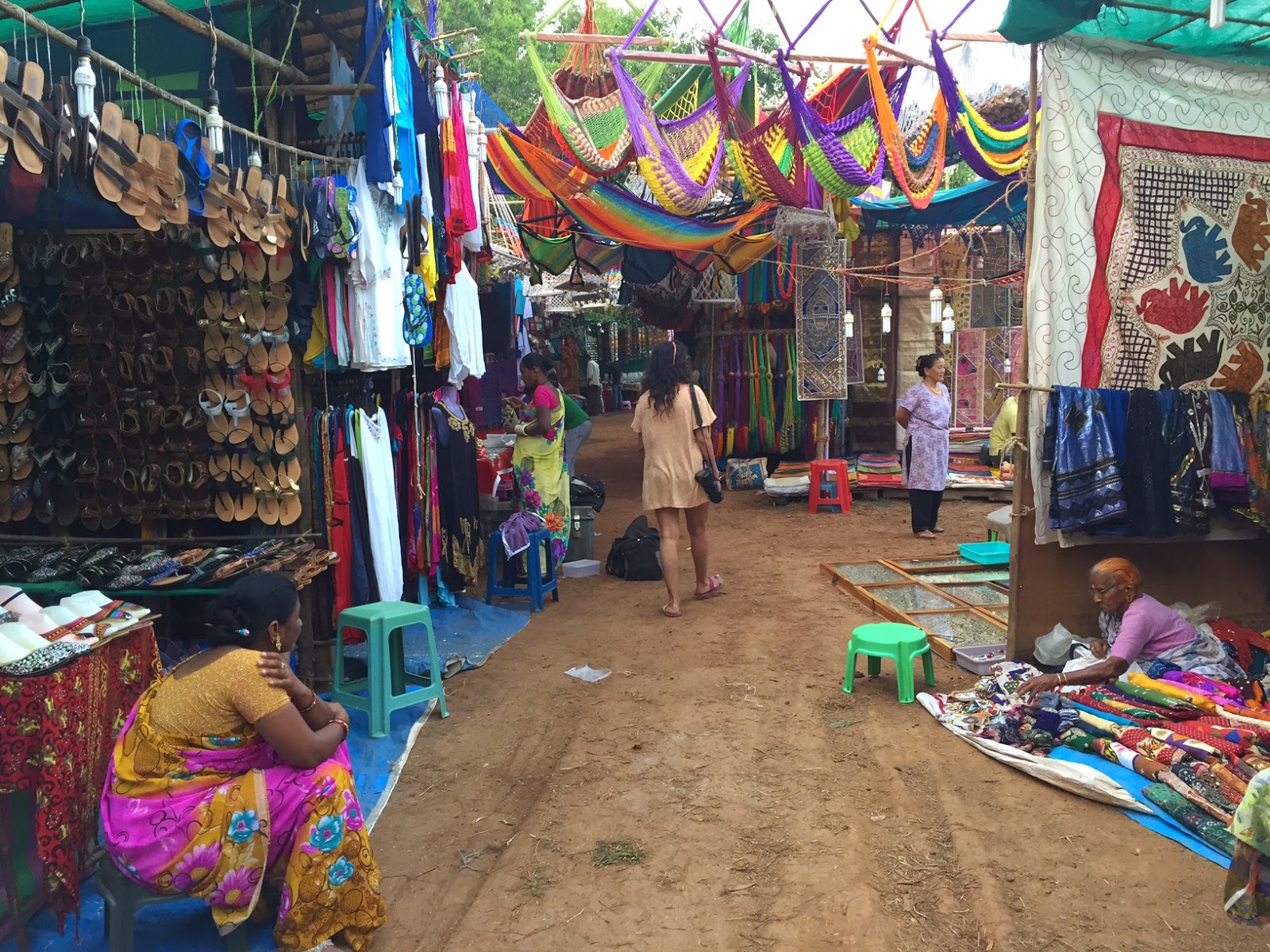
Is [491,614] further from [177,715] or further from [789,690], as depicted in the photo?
[177,715]

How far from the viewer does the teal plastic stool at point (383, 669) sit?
13.9ft

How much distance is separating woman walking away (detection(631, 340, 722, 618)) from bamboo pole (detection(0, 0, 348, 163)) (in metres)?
2.25

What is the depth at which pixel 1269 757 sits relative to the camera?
11.2 ft

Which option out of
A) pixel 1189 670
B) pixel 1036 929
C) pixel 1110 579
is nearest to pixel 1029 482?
pixel 1110 579

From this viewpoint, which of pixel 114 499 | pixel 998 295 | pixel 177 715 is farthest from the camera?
pixel 998 295

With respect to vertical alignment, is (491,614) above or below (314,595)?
below

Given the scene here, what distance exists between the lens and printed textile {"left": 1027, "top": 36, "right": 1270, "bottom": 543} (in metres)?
4.50

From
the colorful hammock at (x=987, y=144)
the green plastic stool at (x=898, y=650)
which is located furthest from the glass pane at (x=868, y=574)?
the colorful hammock at (x=987, y=144)

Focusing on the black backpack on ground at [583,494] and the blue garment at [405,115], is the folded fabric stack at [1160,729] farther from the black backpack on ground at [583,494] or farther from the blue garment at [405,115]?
the black backpack on ground at [583,494]

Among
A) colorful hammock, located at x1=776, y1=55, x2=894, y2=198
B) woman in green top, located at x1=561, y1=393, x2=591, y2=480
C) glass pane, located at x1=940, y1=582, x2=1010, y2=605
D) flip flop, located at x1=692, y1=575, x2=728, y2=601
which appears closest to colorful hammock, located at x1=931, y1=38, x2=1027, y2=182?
colorful hammock, located at x1=776, y1=55, x2=894, y2=198

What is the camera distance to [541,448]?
22.2 ft

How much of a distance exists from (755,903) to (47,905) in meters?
2.08

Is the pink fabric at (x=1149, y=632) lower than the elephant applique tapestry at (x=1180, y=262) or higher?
lower

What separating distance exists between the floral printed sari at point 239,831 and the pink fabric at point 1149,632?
319cm
